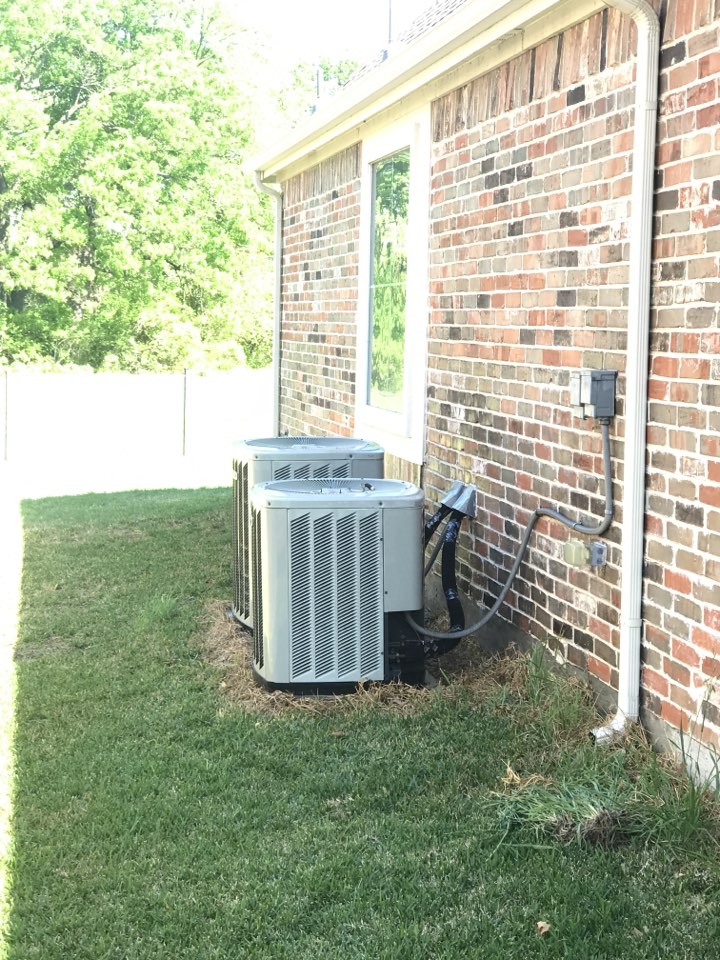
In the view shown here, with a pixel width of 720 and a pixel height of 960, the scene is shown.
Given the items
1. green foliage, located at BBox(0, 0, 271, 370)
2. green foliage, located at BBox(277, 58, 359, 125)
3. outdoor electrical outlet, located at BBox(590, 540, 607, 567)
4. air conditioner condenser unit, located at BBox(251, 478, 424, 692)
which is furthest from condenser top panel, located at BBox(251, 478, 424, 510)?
green foliage, located at BBox(277, 58, 359, 125)

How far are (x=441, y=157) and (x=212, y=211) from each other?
2387cm

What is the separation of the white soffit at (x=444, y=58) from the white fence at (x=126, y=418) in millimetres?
12141

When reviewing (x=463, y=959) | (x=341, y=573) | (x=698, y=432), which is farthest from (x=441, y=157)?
(x=463, y=959)

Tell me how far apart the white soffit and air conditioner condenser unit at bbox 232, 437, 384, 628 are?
6.41 feet

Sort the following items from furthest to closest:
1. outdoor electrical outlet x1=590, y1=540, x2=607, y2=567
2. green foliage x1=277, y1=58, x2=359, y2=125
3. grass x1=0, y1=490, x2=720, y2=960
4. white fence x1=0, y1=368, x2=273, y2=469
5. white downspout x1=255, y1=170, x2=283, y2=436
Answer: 1. green foliage x1=277, y1=58, x2=359, y2=125
2. white fence x1=0, y1=368, x2=273, y2=469
3. white downspout x1=255, y1=170, x2=283, y2=436
4. outdoor electrical outlet x1=590, y1=540, x2=607, y2=567
5. grass x1=0, y1=490, x2=720, y2=960

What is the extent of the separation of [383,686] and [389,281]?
323 cm

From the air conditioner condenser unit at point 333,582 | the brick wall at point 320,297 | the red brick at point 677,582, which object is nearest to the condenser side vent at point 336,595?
the air conditioner condenser unit at point 333,582

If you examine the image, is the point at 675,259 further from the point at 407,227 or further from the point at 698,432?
the point at 407,227

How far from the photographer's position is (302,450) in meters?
6.11

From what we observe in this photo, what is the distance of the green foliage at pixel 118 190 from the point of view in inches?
1062

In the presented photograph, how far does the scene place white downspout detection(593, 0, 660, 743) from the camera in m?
4.04

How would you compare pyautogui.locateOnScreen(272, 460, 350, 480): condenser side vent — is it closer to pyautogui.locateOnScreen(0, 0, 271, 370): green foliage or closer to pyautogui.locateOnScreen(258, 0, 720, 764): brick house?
pyautogui.locateOnScreen(258, 0, 720, 764): brick house

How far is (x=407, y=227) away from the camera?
23.1ft

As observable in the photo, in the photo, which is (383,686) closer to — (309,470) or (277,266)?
(309,470)
